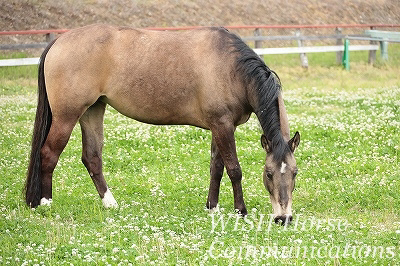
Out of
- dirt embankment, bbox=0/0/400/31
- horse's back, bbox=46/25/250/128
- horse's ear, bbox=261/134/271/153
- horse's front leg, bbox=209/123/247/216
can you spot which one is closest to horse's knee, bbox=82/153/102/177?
horse's back, bbox=46/25/250/128

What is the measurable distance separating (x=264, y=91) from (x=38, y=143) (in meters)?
3.35

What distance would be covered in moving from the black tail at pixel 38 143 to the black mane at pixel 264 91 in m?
2.82

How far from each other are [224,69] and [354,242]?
10.1 feet

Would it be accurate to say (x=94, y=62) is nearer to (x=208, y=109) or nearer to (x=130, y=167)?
(x=208, y=109)

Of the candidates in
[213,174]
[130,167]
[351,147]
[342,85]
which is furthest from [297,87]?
[213,174]

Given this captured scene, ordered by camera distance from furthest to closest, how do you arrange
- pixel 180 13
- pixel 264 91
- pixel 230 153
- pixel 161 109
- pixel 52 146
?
pixel 180 13 → pixel 161 109 → pixel 52 146 → pixel 230 153 → pixel 264 91

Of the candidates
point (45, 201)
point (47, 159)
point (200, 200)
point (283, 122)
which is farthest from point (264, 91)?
point (45, 201)

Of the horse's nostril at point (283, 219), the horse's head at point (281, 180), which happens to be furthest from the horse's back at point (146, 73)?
the horse's nostril at point (283, 219)

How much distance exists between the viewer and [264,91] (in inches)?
358

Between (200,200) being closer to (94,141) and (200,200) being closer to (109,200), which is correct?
(109,200)

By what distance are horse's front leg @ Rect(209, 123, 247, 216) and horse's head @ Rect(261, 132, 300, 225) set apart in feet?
2.29

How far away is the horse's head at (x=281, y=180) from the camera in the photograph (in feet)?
28.1

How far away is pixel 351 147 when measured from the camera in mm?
13391

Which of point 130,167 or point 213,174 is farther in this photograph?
point 130,167
